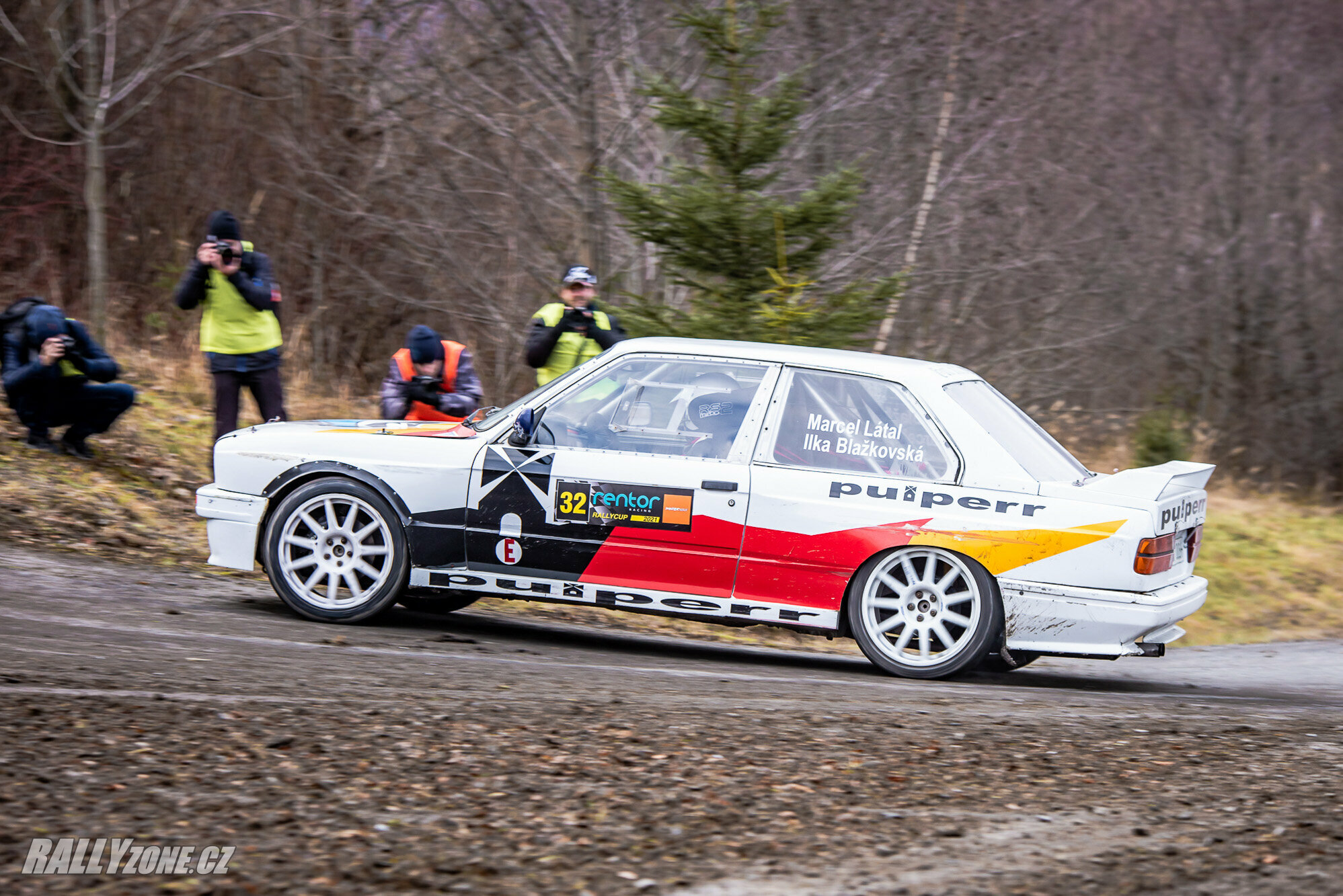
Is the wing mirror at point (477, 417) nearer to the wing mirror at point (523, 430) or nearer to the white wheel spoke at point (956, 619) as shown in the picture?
the wing mirror at point (523, 430)

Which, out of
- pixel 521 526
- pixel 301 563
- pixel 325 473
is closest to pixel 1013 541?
pixel 521 526

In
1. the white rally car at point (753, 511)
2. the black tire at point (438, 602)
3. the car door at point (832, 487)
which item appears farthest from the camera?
the black tire at point (438, 602)

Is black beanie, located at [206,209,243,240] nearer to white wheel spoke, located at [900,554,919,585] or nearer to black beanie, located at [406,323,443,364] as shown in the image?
black beanie, located at [406,323,443,364]

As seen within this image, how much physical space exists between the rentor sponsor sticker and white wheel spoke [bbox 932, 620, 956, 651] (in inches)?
51.8

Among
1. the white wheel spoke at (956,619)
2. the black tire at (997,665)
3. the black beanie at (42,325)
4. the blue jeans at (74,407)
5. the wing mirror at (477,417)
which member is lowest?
the black tire at (997,665)

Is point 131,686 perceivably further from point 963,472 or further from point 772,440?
point 963,472

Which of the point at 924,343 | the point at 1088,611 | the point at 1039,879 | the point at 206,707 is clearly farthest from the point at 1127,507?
the point at 924,343

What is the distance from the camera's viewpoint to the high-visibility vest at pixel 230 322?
30.3 ft

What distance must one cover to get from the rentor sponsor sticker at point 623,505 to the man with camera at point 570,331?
2367 mm

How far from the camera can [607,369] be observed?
696 centimetres

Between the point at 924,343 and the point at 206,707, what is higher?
the point at 924,343

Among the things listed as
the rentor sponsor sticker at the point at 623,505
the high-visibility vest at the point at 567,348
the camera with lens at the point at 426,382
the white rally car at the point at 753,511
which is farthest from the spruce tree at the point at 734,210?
the rentor sponsor sticker at the point at 623,505

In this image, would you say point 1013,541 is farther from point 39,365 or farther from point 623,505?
point 39,365

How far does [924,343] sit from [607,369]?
38.5 ft
